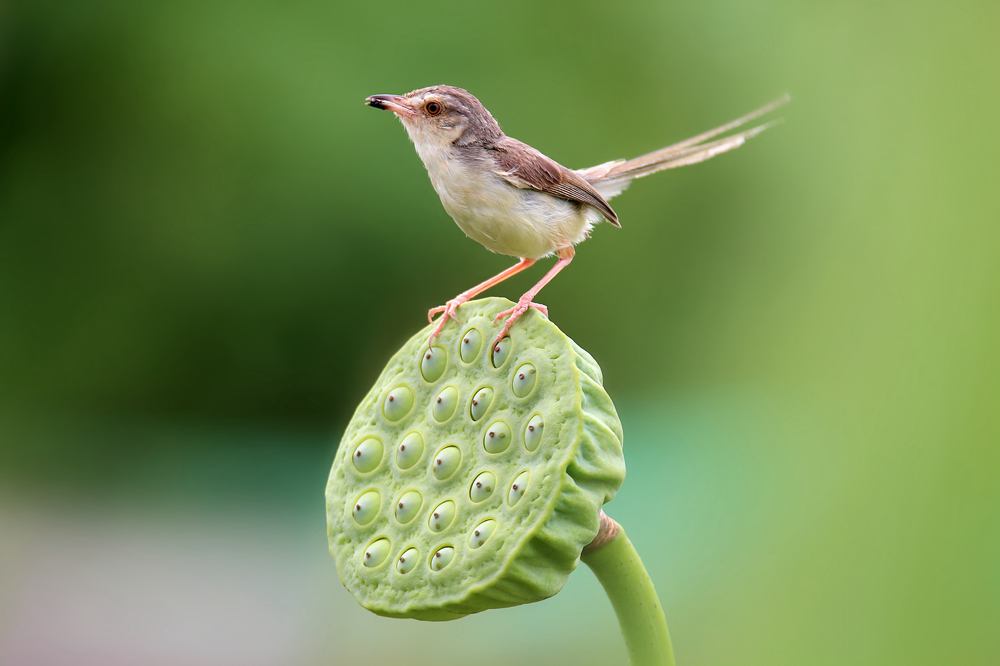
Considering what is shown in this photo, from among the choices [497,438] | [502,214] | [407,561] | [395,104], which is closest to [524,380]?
[497,438]

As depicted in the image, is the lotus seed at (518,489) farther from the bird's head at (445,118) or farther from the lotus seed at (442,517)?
the bird's head at (445,118)

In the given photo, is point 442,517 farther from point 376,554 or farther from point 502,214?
point 502,214

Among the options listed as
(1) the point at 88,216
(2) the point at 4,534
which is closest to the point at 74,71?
(1) the point at 88,216

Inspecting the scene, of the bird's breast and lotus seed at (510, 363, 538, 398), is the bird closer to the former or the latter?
the bird's breast

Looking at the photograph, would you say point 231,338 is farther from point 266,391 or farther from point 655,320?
point 655,320

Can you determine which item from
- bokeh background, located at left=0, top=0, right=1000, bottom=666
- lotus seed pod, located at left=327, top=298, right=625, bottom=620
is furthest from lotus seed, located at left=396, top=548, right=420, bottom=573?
bokeh background, located at left=0, top=0, right=1000, bottom=666

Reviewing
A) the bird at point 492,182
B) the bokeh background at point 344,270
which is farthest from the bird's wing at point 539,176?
the bokeh background at point 344,270
